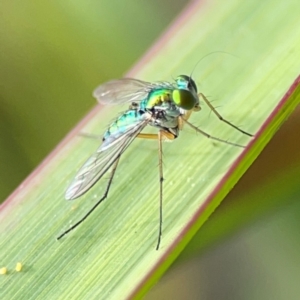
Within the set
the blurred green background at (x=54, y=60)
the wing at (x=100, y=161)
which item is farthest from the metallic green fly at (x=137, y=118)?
the blurred green background at (x=54, y=60)

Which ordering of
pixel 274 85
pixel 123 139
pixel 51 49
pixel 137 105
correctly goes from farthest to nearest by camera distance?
pixel 51 49 → pixel 137 105 → pixel 123 139 → pixel 274 85

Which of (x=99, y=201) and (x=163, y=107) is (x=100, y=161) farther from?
(x=163, y=107)

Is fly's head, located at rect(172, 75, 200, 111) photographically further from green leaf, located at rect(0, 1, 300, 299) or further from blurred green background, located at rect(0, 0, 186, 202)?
blurred green background, located at rect(0, 0, 186, 202)

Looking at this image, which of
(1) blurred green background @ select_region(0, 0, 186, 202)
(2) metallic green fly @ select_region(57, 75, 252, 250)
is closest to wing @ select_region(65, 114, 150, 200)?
(2) metallic green fly @ select_region(57, 75, 252, 250)

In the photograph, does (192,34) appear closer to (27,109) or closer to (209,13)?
(209,13)

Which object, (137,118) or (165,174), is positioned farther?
(137,118)

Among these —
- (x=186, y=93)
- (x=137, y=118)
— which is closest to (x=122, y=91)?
(x=137, y=118)

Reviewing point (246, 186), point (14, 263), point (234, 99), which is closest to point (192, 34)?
point (234, 99)
